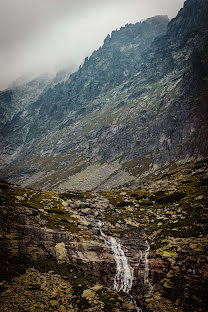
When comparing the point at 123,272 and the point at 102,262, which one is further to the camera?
the point at 102,262

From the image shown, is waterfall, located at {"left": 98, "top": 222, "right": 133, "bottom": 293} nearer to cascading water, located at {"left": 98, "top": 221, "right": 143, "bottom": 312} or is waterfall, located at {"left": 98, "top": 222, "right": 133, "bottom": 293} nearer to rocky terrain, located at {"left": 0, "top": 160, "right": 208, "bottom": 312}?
cascading water, located at {"left": 98, "top": 221, "right": 143, "bottom": 312}

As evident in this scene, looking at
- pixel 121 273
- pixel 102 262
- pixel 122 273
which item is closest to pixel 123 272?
pixel 122 273

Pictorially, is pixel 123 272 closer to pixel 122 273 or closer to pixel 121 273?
pixel 122 273

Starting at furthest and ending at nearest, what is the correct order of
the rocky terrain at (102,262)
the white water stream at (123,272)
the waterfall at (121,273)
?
the waterfall at (121,273)
the white water stream at (123,272)
the rocky terrain at (102,262)

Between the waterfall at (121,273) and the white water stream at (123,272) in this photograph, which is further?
the waterfall at (121,273)

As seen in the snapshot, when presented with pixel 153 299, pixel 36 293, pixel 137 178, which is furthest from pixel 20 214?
pixel 137 178

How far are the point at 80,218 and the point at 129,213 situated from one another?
14.9 m

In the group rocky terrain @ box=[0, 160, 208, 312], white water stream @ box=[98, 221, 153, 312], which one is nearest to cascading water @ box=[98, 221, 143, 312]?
white water stream @ box=[98, 221, 153, 312]

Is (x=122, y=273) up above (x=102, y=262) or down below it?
below

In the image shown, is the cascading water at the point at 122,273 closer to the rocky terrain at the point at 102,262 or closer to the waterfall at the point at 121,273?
the waterfall at the point at 121,273

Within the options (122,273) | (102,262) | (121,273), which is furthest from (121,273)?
(102,262)

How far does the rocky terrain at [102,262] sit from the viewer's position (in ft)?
83.5

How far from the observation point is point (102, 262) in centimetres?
3425

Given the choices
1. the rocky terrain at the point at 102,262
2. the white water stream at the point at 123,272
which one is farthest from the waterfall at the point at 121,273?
the rocky terrain at the point at 102,262
